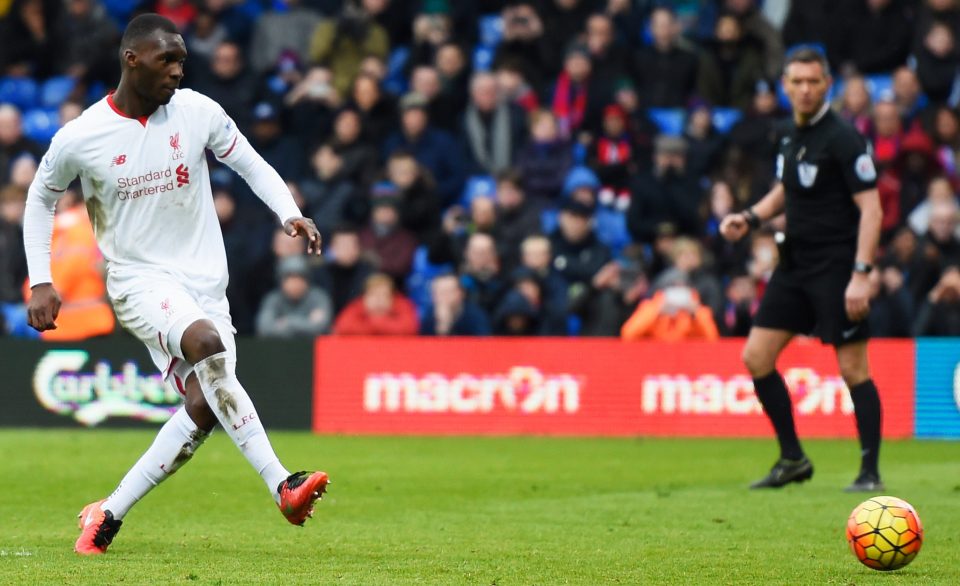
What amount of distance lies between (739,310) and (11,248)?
7.38 metres

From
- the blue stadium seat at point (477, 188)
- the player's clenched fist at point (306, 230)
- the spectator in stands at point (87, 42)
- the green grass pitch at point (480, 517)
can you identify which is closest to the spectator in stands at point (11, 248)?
the spectator in stands at point (87, 42)

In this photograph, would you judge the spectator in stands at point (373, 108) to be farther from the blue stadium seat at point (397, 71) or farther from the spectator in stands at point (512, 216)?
the spectator in stands at point (512, 216)

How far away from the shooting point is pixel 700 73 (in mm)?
18438

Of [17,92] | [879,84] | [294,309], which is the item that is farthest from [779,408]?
[17,92]

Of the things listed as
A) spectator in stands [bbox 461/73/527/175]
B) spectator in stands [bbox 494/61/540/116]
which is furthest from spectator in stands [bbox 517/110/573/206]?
spectator in stands [bbox 494/61/540/116]

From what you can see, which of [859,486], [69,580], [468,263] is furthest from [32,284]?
[468,263]

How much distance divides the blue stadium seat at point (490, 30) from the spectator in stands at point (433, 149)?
2023mm

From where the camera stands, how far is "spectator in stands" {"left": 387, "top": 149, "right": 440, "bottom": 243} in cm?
1739

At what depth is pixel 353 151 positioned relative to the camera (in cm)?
1806

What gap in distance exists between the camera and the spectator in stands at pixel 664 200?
17.0m

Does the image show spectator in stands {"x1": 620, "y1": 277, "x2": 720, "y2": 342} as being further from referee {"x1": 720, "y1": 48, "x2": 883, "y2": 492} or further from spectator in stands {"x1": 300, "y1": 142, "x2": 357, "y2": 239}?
referee {"x1": 720, "y1": 48, "x2": 883, "y2": 492}

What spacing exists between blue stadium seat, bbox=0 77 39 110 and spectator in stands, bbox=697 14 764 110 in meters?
7.91

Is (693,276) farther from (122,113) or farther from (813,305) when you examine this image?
(122,113)

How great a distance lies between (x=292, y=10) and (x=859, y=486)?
12.0 m
